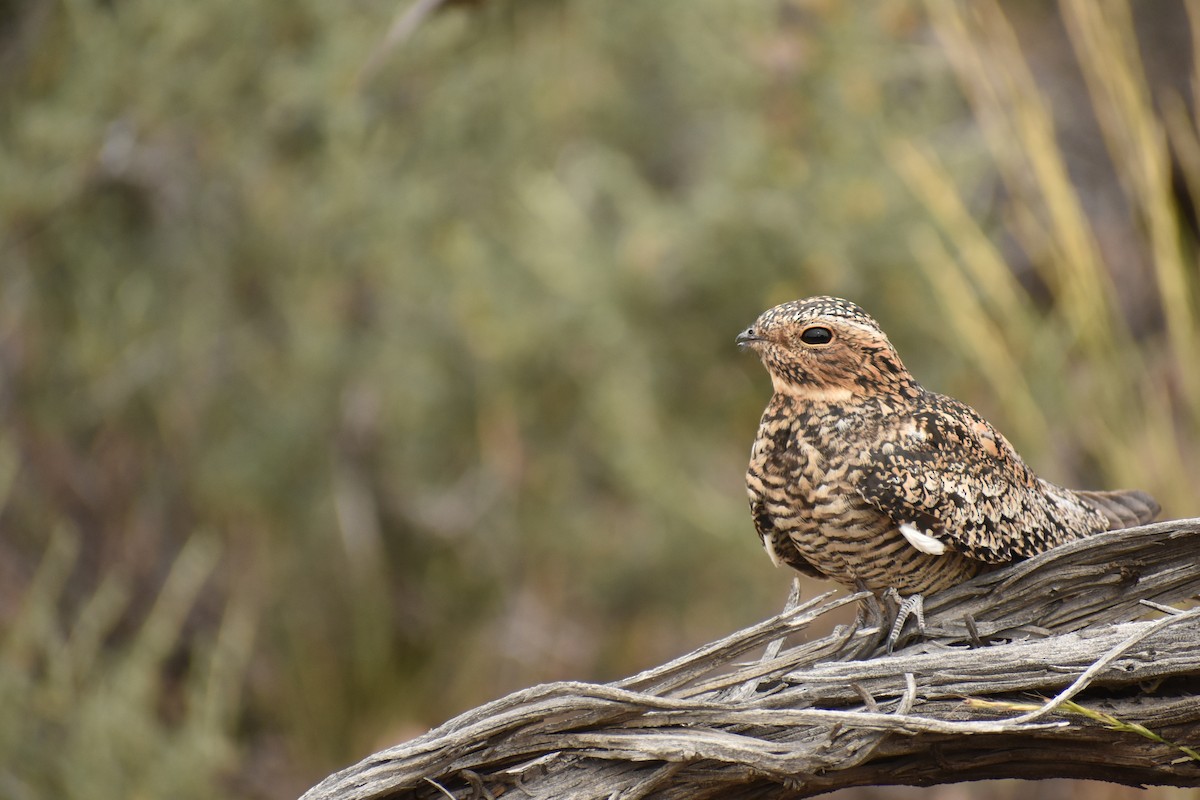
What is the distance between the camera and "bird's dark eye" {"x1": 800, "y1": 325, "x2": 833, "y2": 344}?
Answer: 6.41 feet

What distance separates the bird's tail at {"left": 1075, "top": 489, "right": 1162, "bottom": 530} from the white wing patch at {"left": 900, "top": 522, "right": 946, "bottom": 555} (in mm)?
433

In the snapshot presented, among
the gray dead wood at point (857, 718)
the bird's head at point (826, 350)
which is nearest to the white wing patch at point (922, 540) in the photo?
the gray dead wood at point (857, 718)

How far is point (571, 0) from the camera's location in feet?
19.0

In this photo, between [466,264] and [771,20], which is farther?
[466,264]

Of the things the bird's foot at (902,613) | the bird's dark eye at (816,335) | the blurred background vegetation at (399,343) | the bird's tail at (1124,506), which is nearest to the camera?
the bird's foot at (902,613)

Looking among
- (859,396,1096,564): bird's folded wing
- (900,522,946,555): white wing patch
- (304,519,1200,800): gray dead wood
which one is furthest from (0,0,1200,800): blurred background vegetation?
(304,519,1200,800): gray dead wood

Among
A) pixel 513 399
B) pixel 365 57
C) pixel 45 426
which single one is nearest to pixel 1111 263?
pixel 513 399

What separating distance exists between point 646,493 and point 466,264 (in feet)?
4.08

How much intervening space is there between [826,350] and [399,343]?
12.3 ft

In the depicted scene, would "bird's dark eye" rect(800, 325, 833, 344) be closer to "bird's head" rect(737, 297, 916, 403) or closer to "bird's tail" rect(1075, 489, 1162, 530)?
"bird's head" rect(737, 297, 916, 403)

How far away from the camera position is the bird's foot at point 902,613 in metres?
1.73

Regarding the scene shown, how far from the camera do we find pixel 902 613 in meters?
1.75

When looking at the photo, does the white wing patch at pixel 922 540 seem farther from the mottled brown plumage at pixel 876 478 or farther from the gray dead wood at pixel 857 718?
the gray dead wood at pixel 857 718

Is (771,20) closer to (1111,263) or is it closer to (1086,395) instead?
(1086,395)
